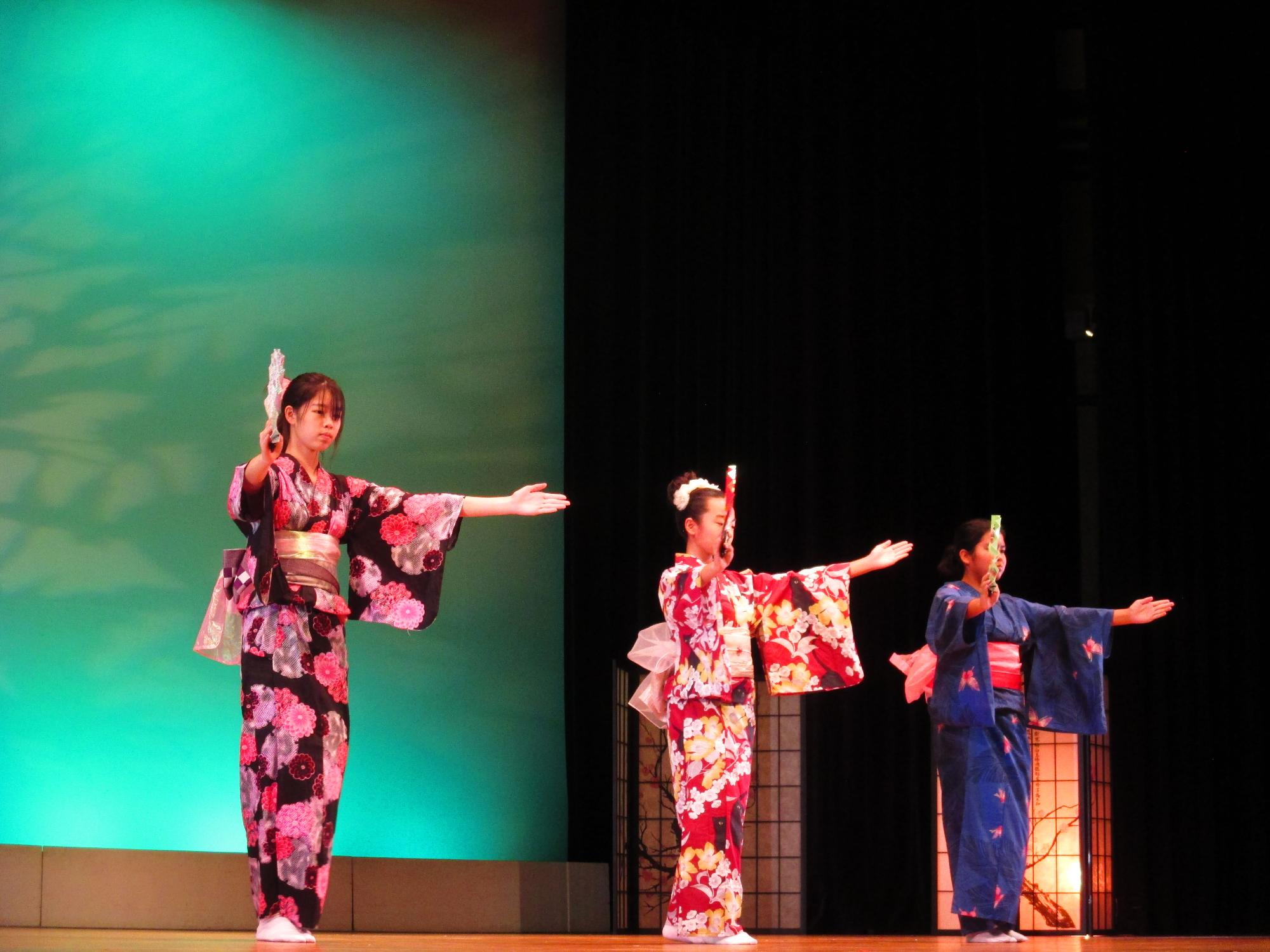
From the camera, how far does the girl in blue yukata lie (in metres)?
5.12

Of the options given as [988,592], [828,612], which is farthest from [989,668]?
[828,612]

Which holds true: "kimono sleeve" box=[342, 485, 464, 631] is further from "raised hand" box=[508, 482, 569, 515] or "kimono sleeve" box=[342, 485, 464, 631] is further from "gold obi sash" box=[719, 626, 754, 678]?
"gold obi sash" box=[719, 626, 754, 678]

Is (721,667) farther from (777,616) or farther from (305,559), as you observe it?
(305,559)

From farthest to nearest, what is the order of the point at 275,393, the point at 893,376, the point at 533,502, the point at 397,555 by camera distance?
the point at 893,376 → the point at 397,555 → the point at 533,502 → the point at 275,393

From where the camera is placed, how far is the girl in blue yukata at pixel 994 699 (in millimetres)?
5125

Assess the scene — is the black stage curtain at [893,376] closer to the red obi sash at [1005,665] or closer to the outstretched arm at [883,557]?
the red obi sash at [1005,665]

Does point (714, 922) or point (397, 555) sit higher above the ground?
point (397, 555)

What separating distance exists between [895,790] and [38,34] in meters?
4.43

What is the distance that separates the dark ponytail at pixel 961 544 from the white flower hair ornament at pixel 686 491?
2.62 feet

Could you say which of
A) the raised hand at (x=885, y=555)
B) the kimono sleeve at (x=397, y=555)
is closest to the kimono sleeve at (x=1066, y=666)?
the raised hand at (x=885, y=555)

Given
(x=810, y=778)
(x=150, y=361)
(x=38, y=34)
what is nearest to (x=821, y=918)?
(x=810, y=778)

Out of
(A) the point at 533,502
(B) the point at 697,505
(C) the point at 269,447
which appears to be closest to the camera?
(C) the point at 269,447

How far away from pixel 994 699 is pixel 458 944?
6.04 feet

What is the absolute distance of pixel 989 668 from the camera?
522cm
